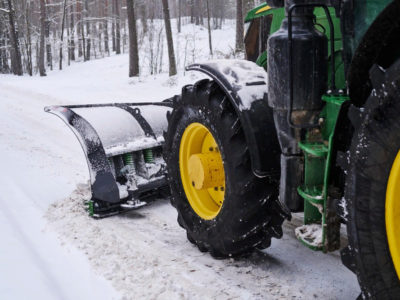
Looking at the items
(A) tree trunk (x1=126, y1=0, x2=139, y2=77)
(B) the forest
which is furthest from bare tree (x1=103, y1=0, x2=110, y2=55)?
(A) tree trunk (x1=126, y1=0, x2=139, y2=77)

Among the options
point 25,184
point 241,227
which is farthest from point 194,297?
point 25,184

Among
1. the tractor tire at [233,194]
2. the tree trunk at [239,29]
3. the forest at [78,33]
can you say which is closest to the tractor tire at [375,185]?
the tractor tire at [233,194]

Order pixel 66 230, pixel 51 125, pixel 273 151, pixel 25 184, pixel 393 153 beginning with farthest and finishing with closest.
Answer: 1. pixel 51 125
2. pixel 25 184
3. pixel 66 230
4. pixel 273 151
5. pixel 393 153

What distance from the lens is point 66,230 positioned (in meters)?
3.45

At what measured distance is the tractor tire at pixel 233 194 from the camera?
2451 millimetres

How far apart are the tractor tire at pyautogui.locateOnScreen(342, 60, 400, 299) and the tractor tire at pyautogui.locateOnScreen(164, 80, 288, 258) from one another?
847 mm

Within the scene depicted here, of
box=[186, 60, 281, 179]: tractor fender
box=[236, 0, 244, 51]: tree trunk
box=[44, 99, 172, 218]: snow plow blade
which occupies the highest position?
box=[236, 0, 244, 51]: tree trunk

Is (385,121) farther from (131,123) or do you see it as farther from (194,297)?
(131,123)

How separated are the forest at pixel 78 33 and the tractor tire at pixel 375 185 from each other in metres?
13.4

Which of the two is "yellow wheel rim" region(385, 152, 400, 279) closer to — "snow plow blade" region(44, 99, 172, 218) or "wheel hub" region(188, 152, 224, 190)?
"wheel hub" region(188, 152, 224, 190)

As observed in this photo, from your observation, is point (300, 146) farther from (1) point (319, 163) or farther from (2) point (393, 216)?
(2) point (393, 216)

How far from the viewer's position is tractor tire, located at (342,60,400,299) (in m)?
1.43

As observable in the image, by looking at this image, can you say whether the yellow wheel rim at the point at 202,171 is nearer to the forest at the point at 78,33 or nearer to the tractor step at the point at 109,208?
the tractor step at the point at 109,208

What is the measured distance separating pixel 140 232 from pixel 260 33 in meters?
2.28
